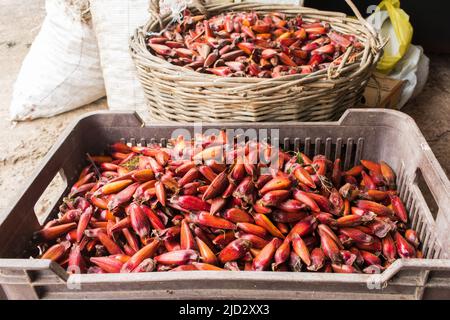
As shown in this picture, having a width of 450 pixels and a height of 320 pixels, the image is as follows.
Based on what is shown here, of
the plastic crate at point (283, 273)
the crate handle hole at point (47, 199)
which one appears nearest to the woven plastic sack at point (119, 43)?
the crate handle hole at point (47, 199)

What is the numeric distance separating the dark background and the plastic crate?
7.14 ft

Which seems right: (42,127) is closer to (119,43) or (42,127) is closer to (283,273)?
(119,43)

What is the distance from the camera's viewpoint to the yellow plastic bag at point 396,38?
2.83 metres

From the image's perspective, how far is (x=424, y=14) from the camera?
3.58 m

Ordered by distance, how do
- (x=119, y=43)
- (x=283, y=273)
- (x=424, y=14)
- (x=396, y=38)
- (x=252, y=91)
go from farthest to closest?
1. (x=424, y=14)
2. (x=396, y=38)
3. (x=119, y=43)
4. (x=252, y=91)
5. (x=283, y=273)

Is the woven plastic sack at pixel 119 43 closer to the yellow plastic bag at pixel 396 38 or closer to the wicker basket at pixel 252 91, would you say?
the wicker basket at pixel 252 91

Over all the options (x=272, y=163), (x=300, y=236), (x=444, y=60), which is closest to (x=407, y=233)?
(x=300, y=236)

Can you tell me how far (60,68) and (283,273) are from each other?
2.42m

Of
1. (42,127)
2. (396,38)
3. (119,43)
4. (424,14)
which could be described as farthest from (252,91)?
(424,14)

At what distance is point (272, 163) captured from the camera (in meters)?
1.48

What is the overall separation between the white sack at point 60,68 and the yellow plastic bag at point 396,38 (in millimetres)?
1874

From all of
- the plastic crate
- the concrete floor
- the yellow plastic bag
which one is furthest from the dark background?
the plastic crate

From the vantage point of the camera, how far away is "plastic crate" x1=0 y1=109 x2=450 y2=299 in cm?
99

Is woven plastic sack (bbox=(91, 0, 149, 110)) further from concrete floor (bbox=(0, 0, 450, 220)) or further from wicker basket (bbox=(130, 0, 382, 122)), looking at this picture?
wicker basket (bbox=(130, 0, 382, 122))
